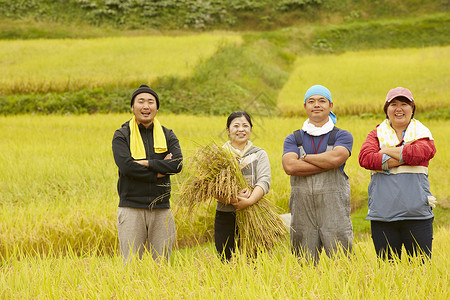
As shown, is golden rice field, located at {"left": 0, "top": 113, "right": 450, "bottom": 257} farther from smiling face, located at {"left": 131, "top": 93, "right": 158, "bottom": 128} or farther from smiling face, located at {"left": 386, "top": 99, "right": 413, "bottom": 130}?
smiling face, located at {"left": 386, "top": 99, "right": 413, "bottom": 130}

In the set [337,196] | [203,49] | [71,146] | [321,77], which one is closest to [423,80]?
[321,77]

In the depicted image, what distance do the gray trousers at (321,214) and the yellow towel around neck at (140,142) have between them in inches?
47.7

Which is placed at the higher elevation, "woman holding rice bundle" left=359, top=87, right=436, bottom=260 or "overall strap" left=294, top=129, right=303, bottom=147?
"overall strap" left=294, top=129, right=303, bottom=147

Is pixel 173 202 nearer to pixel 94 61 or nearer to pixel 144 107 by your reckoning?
pixel 144 107

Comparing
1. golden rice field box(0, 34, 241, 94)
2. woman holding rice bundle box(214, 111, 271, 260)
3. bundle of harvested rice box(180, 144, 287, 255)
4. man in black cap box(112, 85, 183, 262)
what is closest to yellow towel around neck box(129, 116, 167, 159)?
man in black cap box(112, 85, 183, 262)

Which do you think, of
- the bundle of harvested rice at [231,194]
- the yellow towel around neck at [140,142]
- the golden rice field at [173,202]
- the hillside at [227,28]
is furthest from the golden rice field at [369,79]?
the bundle of harvested rice at [231,194]

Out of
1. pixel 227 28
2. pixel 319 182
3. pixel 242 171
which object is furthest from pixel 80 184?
pixel 227 28

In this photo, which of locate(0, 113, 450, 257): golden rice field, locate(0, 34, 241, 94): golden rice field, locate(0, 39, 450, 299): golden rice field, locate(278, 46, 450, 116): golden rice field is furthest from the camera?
locate(0, 34, 241, 94): golden rice field

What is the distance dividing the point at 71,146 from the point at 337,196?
6644 millimetres

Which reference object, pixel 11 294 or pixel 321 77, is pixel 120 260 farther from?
pixel 321 77

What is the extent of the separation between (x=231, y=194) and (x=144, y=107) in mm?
1131

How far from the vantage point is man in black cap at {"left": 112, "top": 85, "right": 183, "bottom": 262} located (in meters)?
3.78

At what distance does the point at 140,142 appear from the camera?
12.8 ft

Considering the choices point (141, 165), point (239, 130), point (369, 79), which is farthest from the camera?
point (369, 79)
